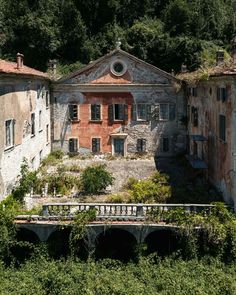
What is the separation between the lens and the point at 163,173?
33344 millimetres

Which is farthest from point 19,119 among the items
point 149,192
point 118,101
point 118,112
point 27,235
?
point 118,112

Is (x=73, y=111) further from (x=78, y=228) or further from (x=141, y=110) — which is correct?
(x=78, y=228)

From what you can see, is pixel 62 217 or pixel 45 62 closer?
pixel 62 217

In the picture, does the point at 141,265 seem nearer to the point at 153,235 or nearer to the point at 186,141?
the point at 153,235

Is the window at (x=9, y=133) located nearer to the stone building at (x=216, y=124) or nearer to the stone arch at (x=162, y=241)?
the stone arch at (x=162, y=241)

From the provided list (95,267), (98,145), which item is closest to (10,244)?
(95,267)

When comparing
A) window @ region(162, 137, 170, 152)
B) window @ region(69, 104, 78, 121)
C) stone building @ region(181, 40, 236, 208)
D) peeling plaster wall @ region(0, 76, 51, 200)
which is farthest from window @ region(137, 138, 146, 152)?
peeling plaster wall @ region(0, 76, 51, 200)

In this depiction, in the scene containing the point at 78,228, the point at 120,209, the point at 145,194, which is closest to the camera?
the point at 78,228

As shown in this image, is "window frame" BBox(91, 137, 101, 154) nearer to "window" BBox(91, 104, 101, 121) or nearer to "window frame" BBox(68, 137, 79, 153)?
"window frame" BBox(68, 137, 79, 153)

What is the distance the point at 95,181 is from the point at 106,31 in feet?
114

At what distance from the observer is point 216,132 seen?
27359 mm

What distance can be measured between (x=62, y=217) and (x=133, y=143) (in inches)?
713

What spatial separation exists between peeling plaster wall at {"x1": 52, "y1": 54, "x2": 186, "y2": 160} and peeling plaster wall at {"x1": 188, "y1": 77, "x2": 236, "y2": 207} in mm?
4038

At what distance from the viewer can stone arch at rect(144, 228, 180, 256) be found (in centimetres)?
2217
